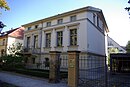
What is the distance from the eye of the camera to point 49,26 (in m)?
25.9

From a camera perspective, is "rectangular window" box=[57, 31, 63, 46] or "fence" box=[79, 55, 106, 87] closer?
"fence" box=[79, 55, 106, 87]

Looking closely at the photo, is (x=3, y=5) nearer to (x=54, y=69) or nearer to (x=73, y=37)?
(x=54, y=69)

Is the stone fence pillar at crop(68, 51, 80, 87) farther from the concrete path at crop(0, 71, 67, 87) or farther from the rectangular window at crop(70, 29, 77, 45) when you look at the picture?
the rectangular window at crop(70, 29, 77, 45)

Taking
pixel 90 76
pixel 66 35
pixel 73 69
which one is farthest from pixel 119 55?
pixel 73 69

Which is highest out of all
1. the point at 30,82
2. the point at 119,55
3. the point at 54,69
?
the point at 119,55

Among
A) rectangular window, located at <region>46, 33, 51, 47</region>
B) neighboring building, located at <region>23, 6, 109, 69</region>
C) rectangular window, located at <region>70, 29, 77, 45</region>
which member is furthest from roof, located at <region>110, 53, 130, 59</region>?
rectangular window, located at <region>46, 33, 51, 47</region>

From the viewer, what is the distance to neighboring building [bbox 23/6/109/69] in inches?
806

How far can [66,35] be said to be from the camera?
2275cm

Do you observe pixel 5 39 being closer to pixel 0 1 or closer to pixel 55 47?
pixel 55 47

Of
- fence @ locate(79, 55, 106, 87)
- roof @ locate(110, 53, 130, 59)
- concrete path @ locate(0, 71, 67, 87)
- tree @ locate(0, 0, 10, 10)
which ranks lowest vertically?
concrete path @ locate(0, 71, 67, 87)

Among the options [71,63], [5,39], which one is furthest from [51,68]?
[5,39]

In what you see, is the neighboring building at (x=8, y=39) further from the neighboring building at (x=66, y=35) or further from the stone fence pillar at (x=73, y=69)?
the stone fence pillar at (x=73, y=69)

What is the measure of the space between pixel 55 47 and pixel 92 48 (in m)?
6.08

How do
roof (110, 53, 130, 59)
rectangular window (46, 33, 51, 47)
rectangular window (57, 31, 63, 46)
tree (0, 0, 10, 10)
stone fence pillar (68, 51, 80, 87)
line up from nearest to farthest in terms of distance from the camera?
stone fence pillar (68, 51, 80, 87)
tree (0, 0, 10, 10)
roof (110, 53, 130, 59)
rectangular window (57, 31, 63, 46)
rectangular window (46, 33, 51, 47)
